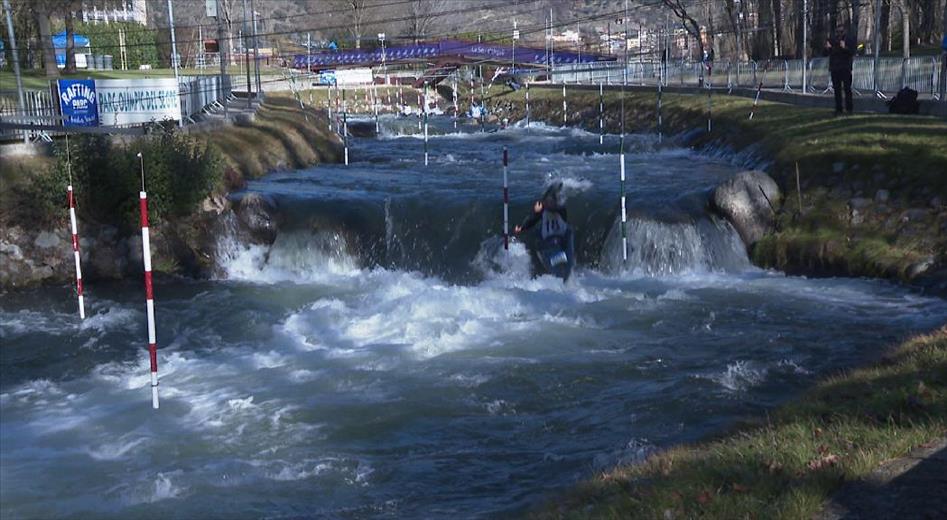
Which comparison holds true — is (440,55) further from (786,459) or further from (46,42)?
(786,459)

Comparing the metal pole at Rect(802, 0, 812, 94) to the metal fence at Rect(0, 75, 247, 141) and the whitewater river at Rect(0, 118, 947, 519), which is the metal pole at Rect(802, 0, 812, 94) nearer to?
the whitewater river at Rect(0, 118, 947, 519)

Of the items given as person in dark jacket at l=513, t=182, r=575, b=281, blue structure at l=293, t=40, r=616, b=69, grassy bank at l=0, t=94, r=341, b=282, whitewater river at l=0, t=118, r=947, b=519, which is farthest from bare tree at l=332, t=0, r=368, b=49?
person in dark jacket at l=513, t=182, r=575, b=281

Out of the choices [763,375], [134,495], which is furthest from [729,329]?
[134,495]

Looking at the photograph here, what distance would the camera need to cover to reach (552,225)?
16375 millimetres

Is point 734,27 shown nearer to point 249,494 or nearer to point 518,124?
point 518,124

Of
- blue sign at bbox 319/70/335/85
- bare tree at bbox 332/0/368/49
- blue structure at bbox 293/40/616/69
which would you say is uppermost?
bare tree at bbox 332/0/368/49

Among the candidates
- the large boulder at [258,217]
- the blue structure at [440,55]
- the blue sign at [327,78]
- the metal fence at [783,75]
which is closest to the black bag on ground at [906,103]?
the metal fence at [783,75]

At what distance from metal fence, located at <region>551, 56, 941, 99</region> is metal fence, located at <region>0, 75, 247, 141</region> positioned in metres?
20.3

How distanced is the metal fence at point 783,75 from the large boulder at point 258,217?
18797 mm

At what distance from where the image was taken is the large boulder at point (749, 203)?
19.6 m

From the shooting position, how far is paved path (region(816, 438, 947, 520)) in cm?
602

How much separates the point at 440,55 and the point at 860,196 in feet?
209

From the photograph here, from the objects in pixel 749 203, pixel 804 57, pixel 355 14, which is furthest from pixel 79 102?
pixel 355 14

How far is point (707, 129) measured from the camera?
32406mm
